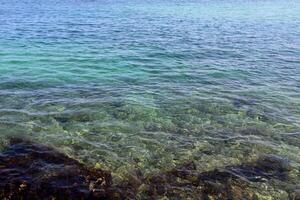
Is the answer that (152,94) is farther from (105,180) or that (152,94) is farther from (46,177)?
(46,177)

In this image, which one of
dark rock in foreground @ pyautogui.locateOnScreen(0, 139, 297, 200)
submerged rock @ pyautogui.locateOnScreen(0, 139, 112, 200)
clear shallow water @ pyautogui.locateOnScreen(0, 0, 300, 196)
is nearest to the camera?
submerged rock @ pyautogui.locateOnScreen(0, 139, 112, 200)

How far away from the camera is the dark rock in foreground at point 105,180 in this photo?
36.2 ft

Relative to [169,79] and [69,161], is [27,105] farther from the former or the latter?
[169,79]

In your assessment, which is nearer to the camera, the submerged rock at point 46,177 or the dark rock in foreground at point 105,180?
the submerged rock at point 46,177

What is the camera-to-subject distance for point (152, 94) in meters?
20.3

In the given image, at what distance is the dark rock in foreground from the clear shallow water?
0.55 metres

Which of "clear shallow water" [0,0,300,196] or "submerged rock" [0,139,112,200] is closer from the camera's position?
"submerged rock" [0,139,112,200]

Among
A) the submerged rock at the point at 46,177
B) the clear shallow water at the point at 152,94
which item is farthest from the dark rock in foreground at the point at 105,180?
the clear shallow water at the point at 152,94

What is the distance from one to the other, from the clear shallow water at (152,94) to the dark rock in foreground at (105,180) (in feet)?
1.82

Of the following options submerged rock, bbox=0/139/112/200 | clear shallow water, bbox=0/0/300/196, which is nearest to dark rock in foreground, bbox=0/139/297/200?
submerged rock, bbox=0/139/112/200

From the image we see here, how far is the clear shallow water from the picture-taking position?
47.1ft

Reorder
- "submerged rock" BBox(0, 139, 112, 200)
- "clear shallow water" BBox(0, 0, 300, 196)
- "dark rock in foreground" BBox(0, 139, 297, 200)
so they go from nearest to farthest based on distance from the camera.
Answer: "submerged rock" BBox(0, 139, 112, 200), "dark rock in foreground" BBox(0, 139, 297, 200), "clear shallow water" BBox(0, 0, 300, 196)

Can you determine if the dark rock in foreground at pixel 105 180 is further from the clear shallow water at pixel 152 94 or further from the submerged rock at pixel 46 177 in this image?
the clear shallow water at pixel 152 94

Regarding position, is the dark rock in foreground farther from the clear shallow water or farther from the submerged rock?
the clear shallow water
